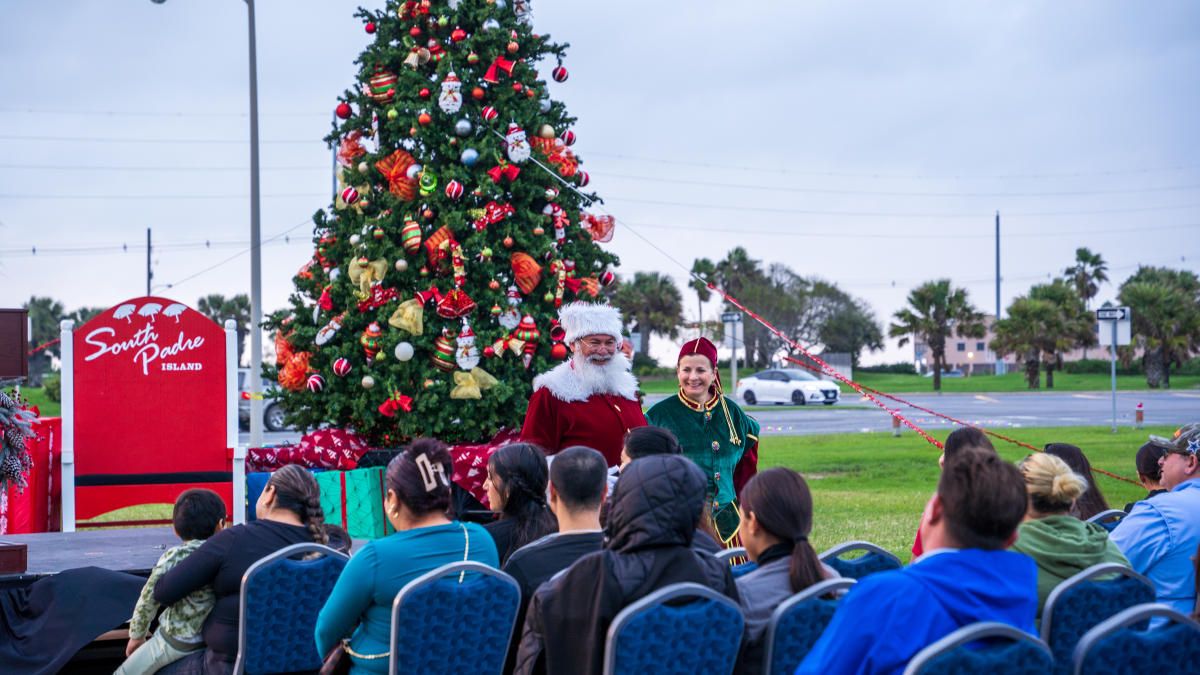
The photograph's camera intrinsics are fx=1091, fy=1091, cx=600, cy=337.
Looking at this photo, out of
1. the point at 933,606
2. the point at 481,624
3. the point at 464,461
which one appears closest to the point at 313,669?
the point at 481,624

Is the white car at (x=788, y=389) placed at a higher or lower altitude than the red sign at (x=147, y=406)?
lower

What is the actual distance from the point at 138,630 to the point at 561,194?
558cm

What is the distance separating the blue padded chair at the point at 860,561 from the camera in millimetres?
3588

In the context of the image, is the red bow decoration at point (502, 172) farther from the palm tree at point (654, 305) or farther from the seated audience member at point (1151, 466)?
the palm tree at point (654, 305)

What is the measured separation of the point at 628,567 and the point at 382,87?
6.89 meters

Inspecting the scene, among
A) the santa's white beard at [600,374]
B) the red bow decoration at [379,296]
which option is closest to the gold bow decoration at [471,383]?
the red bow decoration at [379,296]

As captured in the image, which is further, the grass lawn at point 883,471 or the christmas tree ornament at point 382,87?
the grass lawn at point 883,471

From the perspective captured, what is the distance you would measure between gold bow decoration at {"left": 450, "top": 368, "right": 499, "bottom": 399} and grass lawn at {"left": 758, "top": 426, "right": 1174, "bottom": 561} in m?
2.94

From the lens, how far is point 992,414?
26422 millimetres

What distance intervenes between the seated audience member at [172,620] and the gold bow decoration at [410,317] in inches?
169

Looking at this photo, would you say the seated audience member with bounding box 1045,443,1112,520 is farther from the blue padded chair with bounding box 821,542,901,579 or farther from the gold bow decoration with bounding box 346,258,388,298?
the gold bow decoration with bounding box 346,258,388,298

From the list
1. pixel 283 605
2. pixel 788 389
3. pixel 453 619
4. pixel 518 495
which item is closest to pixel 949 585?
pixel 453 619

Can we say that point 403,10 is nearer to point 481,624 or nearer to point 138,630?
point 138,630

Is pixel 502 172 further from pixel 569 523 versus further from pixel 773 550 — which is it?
pixel 773 550
